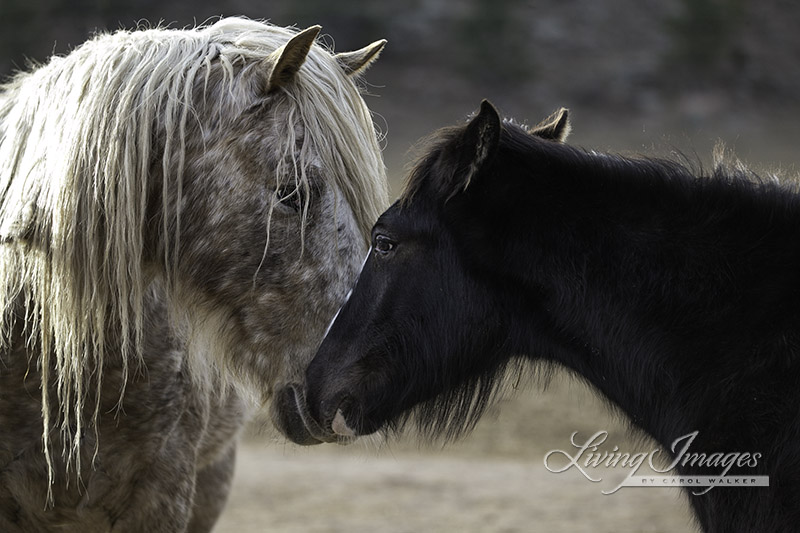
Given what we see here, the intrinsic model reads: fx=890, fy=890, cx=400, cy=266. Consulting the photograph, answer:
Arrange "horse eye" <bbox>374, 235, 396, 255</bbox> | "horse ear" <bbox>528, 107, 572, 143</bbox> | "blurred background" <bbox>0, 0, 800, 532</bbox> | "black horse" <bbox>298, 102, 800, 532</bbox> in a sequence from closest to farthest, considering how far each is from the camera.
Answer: "black horse" <bbox>298, 102, 800, 532</bbox>
"horse eye" <bbox>374, 235, 396, 255</bbox>
"horse ear" <bbox>528, 107, 572, 143</bbox>
"blurred background" <bbox>0, 0, 800, 532</bbox>

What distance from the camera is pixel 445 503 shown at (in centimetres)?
627

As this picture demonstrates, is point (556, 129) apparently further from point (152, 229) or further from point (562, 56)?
point (562, 56)

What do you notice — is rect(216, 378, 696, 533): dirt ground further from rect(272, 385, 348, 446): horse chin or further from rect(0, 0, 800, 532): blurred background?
rect(0, 0, 800, 532): blurred background

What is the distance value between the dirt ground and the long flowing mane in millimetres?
2278

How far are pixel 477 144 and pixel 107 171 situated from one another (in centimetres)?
109

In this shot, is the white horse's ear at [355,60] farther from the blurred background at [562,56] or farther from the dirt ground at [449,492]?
the blurred background at [562,56]

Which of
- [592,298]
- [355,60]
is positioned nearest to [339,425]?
[592,298]

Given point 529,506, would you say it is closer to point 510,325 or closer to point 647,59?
point 510,325

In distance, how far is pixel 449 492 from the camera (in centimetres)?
657

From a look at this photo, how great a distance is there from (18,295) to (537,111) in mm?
18291

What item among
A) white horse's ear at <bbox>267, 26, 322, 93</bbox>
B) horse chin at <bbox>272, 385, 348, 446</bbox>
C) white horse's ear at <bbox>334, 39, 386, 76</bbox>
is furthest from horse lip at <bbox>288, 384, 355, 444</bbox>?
white horse's ear at <bbox>334, 39, 386, 76</bbox>

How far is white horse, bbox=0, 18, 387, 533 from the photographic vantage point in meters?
2.66

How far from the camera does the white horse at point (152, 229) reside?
2660mm

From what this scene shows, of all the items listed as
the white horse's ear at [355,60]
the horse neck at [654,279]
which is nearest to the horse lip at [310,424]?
the horse neck at [654,279]
